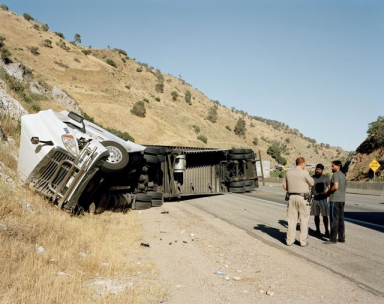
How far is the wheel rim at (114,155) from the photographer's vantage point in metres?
9.08

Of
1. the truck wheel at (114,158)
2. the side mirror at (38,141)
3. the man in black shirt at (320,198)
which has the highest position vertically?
the side mirror at (38,141)

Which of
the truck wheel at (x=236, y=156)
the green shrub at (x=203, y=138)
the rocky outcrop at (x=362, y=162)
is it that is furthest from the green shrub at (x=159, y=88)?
the truck wheel at (x=236, y=156)

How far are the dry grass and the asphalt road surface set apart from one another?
2.89 metres

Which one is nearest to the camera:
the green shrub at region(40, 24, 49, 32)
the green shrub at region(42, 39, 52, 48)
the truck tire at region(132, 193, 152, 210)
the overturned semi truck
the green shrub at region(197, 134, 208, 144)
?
the overturned semi truck

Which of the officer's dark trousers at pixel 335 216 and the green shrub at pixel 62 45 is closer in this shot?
the officer's dark trousers at pixel 335 216

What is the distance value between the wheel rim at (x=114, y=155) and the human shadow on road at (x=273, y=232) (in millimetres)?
4052

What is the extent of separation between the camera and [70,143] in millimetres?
8734

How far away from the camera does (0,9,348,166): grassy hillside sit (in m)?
55.2

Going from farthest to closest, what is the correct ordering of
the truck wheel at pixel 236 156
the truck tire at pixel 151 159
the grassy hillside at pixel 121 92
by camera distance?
the grassy hillside at pixel 121 92, the truck wheel at pixel 236 156, the truck tire at pixel 151 159

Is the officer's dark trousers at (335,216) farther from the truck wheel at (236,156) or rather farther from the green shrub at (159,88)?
the green shrub at (159,88)

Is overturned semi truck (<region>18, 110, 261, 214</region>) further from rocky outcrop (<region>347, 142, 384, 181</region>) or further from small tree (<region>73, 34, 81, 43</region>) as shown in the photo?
small tree (<region>73, 34, 81, 43</region>)

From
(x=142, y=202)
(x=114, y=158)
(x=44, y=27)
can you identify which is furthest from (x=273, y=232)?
(x=44, y=27)

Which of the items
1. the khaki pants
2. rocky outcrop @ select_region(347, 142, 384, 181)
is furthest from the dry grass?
rocky outcrop @ select_region(347, 142, 384, 181)

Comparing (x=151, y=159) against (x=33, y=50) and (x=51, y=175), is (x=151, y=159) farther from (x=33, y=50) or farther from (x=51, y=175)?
(x=33, y=50)
